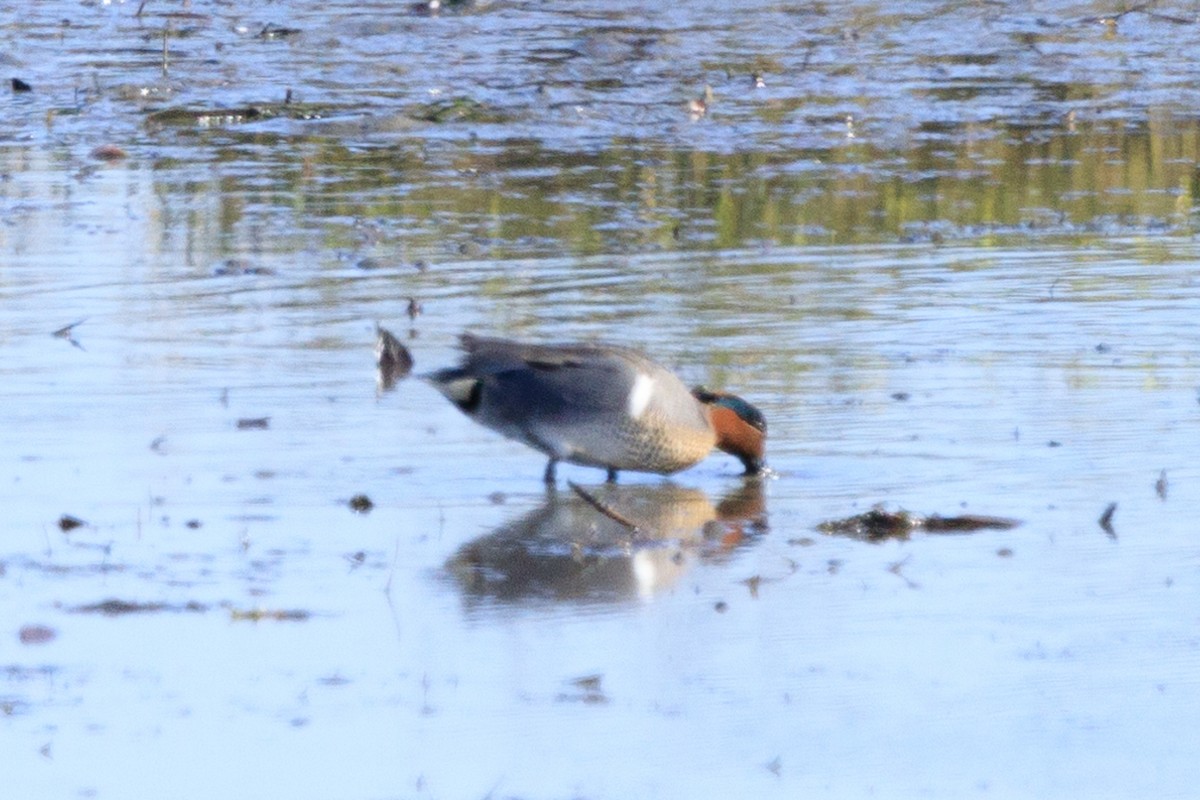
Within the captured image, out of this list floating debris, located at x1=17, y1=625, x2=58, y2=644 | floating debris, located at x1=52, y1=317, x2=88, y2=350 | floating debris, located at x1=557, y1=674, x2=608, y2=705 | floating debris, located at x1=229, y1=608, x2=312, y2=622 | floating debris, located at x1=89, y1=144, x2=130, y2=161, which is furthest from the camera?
floating debris, located at x1=89, y1=144, x2=130, y2=161

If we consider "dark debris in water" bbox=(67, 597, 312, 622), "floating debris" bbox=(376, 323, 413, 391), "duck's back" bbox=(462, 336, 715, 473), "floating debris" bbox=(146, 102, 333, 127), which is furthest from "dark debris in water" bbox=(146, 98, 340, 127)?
"dark debris in water" bbox=(67, 597, 312, 622)

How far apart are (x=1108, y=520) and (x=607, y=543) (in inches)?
52.2

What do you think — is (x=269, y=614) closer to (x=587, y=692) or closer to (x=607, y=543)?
(x=587, y=692)

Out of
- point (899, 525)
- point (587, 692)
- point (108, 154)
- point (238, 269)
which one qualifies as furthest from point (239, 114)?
point (587, 692)

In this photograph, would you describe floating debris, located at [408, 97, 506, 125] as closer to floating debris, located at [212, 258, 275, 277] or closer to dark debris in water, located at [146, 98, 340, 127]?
dark debris in water, located at [146, 98, 340, 127]

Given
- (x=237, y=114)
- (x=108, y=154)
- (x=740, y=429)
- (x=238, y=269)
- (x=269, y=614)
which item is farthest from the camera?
(x=237, y=114)

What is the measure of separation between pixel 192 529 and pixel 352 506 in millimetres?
478

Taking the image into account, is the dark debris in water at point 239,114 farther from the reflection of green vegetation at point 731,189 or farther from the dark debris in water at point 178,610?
the dark debris in water at point 178,610

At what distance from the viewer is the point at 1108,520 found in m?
6.35

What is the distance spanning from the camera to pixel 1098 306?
9492 millimetres

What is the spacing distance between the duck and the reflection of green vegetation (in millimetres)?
3785

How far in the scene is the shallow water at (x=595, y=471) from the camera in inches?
192

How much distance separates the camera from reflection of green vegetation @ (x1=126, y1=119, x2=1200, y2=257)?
444 inches

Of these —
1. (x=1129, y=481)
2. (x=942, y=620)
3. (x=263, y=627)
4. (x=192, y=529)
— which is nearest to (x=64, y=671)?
(x=263, y=627)
